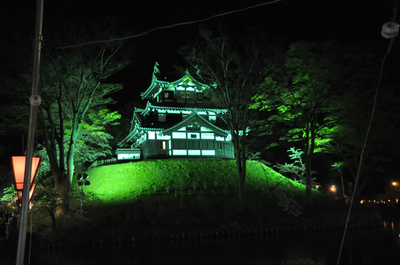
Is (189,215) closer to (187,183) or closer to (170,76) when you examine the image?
(187,183)

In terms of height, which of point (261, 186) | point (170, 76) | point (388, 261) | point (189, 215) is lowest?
point (388, 261)

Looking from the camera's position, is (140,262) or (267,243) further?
(267,243)

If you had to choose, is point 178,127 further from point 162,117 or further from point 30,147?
point 30,147

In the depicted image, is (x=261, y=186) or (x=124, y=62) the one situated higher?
(x=124, y=62)

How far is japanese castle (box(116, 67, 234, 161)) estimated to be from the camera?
140ft

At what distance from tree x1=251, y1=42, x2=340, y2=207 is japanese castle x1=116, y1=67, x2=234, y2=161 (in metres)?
11.6

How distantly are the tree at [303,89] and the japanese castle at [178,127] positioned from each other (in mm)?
11602

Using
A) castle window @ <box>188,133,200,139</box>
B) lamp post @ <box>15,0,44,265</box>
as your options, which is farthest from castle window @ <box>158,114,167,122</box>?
lamp post @ <box>15,0,44,265</box>

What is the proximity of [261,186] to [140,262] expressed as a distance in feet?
72.5

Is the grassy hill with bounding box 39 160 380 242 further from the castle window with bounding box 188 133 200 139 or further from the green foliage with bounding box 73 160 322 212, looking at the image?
the castle window with bounding box 188 133 200 139

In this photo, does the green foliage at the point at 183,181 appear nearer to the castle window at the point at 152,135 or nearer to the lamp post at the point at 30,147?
the castle window at the point at 152,135

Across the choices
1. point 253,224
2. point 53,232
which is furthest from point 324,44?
point 53,232

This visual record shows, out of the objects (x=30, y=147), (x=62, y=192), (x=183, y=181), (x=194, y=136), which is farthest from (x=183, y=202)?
(x=30, y=147)

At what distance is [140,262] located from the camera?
55.7 ft
